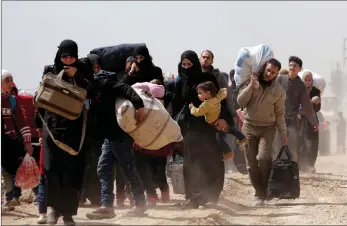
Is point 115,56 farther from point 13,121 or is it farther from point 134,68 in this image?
point 13,121

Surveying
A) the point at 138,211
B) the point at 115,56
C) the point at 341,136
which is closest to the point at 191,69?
the point at 115,56

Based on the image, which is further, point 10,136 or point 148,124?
point 10,136

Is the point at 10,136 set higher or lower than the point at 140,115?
lower

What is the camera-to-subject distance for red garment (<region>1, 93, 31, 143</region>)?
29.1ft

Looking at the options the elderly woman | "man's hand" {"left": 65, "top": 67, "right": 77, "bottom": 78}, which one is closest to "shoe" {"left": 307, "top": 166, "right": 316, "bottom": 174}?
the elderly woman

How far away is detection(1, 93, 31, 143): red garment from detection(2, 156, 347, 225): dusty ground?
2.92 ft

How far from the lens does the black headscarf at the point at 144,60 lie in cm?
890

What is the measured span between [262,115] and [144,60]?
1.58 meters

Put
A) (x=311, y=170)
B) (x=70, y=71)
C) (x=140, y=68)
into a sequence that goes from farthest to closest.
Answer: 1. (x=311, y=170)
2. (x=140, y=68)
3. (x=70, y=71)

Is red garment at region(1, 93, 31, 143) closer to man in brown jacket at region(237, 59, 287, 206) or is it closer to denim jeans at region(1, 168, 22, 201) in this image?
denim jeans at region(1, 168, 22, 201)

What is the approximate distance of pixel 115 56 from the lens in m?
9.40

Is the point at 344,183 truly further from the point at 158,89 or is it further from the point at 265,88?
the point at 158,89

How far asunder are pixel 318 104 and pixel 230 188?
3995 millimetres

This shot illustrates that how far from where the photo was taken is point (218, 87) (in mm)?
9062
